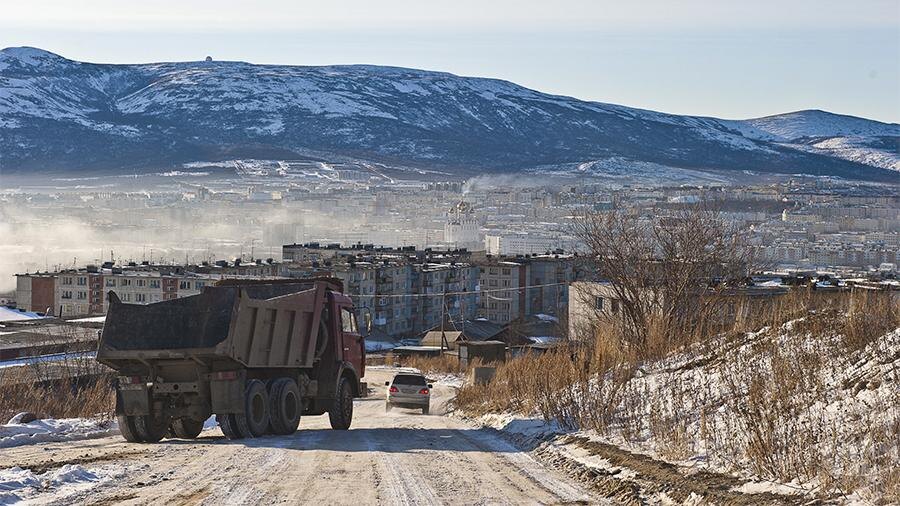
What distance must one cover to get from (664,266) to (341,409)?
19296 millimetres

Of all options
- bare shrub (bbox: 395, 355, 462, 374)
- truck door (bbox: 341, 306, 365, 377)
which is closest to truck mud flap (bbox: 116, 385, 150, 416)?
truck door (bbox: 341, 306, 365, 377)

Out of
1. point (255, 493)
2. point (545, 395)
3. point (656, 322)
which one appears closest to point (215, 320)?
point (545, 395)

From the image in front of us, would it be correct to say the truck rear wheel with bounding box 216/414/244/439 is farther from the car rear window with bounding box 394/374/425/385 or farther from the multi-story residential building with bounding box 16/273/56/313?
the multi-story residential building with bounding box 16/273/56/313

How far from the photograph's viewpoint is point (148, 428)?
21.3 m

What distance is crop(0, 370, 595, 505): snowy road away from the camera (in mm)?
13828

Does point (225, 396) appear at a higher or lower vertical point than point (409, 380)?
higher

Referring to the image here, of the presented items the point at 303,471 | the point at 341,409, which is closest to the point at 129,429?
the point at 341,409

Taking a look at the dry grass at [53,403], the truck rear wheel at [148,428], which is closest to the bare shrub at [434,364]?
the dry grass at [53,403]

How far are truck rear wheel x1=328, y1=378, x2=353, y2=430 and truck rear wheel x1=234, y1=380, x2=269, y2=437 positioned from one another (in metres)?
3.12

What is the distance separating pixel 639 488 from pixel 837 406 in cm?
269

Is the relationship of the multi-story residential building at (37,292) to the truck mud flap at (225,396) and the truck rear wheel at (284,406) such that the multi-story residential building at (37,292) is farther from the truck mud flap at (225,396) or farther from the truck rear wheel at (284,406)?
the truck mud flap at (225,396)

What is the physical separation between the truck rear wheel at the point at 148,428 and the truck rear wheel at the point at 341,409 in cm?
449

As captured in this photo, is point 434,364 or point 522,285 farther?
point 522,285

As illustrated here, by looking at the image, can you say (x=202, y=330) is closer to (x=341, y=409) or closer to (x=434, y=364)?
(x=341, y=409)
